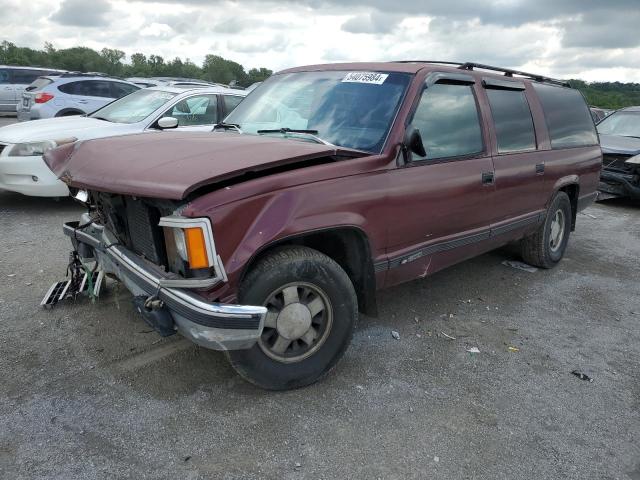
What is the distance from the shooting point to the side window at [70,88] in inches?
459

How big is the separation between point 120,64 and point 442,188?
65956 mm

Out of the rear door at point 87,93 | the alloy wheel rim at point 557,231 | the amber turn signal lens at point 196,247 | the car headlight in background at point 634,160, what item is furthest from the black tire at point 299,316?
the rear door at point 87,93

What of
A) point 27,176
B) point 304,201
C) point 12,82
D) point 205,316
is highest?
point 12,82

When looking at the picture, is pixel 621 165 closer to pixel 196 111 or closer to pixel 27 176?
pixel 196 111

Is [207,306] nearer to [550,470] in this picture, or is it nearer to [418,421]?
[418,421]

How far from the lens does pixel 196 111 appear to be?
283 inches

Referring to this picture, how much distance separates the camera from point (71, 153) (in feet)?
11.8

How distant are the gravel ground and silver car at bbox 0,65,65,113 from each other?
15.8 meters

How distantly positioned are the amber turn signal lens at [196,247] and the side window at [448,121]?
1.64 m

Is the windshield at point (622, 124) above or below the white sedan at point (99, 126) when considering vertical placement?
below

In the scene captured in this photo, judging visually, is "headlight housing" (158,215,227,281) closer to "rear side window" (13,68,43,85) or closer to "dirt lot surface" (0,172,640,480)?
"dirt lot surface" (0,172,640,480)

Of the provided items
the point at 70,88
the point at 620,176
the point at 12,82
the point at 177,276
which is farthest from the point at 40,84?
the point at 620,176

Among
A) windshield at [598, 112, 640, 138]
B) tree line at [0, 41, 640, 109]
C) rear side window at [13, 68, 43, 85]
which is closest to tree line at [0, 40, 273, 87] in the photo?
tree line at [0, 41, 640, 109]

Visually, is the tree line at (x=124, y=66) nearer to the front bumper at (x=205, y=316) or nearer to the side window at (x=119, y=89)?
the side window at (x=119, y=89)
